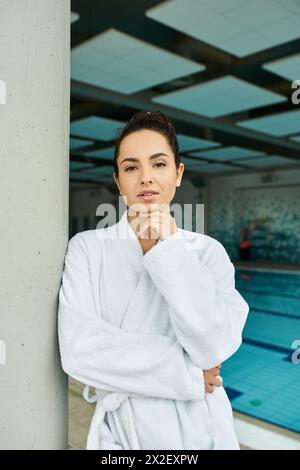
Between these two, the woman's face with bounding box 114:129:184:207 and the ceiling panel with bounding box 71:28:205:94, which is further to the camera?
the ceiling panel with bounding box 71:28:205:94

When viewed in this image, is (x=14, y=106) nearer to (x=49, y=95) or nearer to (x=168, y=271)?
(x=49, y=95)

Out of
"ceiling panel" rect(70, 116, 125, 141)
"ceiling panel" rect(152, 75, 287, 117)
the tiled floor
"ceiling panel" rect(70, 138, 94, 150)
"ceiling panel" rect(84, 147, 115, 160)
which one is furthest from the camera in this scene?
"ceiling panel" rect(84, 147, 115, 160)

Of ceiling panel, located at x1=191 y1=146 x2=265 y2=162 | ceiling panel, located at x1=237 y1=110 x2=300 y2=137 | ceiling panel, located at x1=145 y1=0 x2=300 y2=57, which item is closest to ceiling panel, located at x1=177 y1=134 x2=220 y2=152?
ceiling panel, located at x1=191 y1=146 x2=265 y2=162

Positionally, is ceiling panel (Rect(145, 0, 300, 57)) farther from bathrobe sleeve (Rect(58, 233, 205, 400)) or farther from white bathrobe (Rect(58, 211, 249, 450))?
bathrobe sleeve (Rect(58, 233, 205, 400))

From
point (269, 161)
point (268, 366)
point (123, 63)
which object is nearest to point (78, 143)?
point (123, 63)

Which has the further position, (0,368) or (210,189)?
(210,189)

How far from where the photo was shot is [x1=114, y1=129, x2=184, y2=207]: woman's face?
0.94m

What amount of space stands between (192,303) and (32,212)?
436 millimetres

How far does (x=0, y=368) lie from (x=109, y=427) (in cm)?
31

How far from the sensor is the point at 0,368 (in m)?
0.93

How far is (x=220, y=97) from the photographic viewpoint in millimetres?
5984

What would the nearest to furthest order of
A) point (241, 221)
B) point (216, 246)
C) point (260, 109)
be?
point (216, 246), point (260, 109), point (241, 221)

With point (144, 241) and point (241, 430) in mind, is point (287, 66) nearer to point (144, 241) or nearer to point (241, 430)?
point (241, 430)

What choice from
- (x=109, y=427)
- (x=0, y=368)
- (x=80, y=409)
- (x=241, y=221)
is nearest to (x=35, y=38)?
(x=0, y=368)
